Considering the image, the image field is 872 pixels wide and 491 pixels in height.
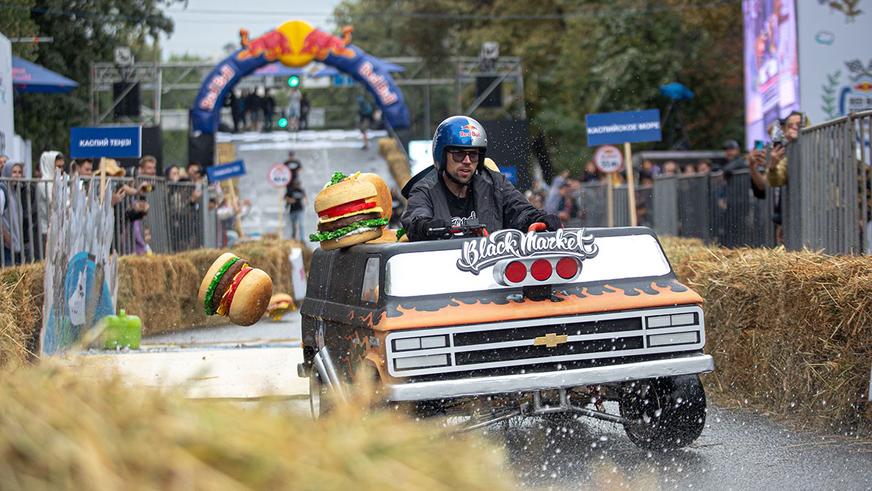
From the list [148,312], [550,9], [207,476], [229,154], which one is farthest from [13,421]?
[550,9]

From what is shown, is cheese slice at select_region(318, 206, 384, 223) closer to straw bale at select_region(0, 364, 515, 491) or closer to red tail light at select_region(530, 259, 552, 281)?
red tail light at select_region(530, 259, 552, 281)

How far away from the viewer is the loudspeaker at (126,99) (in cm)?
4588

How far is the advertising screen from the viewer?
24.2m

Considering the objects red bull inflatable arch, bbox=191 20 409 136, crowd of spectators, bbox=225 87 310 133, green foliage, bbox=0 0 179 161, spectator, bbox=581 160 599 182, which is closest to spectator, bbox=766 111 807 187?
spectator, bbox=581 160 599 182

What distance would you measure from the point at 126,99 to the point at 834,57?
29.1 meters

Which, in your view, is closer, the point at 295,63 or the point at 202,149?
the point at 295,63

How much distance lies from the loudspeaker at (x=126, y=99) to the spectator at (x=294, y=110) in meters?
5.98

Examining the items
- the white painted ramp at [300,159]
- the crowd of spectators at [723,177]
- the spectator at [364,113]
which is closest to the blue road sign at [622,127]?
the crowd of spectators at [723,177]

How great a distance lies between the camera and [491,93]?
49.3m

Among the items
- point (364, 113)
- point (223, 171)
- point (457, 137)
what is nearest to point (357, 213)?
point (457, 137)

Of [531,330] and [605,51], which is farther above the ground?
[605,51]

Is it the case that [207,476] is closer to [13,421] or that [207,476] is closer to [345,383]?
[13,421]

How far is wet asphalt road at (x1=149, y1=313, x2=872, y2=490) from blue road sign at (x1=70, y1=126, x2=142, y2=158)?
11603 mm

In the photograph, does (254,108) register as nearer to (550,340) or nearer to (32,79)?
(32,79)
